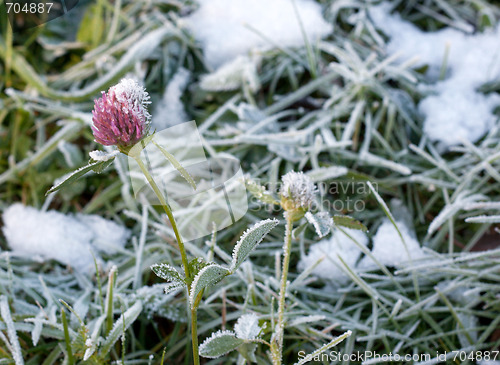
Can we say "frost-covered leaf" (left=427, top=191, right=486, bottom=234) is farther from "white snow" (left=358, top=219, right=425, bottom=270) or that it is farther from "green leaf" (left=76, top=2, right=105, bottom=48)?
"green leaf" (left=76, top=2, right=105, bottom=48)

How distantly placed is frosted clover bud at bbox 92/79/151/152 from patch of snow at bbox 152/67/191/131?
26.6 inches

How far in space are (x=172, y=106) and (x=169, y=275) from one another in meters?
0.76

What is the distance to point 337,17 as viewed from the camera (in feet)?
4.73

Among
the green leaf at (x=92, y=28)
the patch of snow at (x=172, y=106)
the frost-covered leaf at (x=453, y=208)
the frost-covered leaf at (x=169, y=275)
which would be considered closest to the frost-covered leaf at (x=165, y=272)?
the frost-covered leaf at (x=169, y=275)

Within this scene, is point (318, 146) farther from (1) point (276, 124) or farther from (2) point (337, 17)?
(2) point (337, 17)

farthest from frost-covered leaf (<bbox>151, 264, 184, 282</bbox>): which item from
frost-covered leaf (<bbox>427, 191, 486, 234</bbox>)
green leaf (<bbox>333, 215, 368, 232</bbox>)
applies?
frost-covered leaf (<bbox>427, 191, 486, 234</bbox>)

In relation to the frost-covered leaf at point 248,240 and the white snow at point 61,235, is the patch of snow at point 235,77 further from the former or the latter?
the frost-covered leaf at point 248,240

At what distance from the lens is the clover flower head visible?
0.63m

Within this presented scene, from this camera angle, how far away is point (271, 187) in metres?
1.05

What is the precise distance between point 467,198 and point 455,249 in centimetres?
14

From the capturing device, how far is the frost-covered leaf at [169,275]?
0.59 meters

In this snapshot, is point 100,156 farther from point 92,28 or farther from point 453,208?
point 92,28

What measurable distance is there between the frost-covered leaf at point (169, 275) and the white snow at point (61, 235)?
0.44 m

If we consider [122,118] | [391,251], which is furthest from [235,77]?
[122,118]
